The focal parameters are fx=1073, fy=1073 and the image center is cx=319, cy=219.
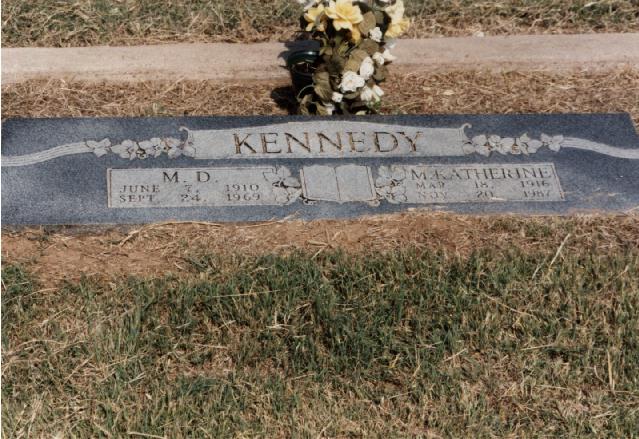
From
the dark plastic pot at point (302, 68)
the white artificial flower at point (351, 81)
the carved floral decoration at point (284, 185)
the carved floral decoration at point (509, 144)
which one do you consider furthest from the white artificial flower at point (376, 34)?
the carved floral decoration at point (284, 185)

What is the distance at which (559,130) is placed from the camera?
18.2ft

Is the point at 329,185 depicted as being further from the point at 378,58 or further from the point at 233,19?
the point at 233,19

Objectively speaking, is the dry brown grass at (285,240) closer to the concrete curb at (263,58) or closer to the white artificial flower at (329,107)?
the white artificial flower at (329,107)

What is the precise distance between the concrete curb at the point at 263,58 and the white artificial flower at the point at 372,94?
→ 63 centimetres

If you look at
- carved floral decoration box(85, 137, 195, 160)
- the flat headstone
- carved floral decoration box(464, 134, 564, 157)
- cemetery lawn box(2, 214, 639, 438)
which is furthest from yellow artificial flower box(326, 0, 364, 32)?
cemetery lawn box(2, 214, 639, 438)

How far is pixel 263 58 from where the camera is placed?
20.1 feet

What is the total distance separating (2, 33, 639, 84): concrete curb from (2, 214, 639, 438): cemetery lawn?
1.50 metres

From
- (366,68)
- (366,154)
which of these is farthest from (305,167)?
(366,68)

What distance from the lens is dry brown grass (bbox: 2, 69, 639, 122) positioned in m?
5.81

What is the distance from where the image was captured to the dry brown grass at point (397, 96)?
5.81 metres

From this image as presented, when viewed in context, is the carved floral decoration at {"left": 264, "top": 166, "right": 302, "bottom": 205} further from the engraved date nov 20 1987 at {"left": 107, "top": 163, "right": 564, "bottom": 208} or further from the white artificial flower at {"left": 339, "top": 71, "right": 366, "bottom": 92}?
the white artificial flower at {"left": 339, "top": 71, "right": 366, "bottom": 92}

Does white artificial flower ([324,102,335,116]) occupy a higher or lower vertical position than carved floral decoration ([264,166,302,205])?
higher

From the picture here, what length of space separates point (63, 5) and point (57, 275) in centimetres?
242

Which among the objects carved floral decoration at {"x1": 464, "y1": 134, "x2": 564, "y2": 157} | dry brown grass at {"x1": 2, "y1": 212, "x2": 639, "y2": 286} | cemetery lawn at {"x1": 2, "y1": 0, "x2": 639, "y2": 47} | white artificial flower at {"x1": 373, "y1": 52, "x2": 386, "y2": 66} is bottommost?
dry brown grass at {"x1": 2, "y1": 212, "x2": 639, "y2": 286}
